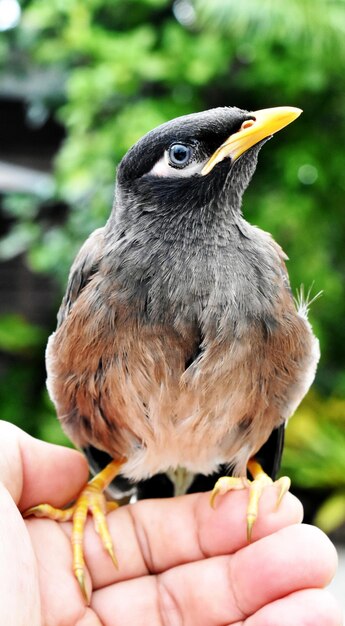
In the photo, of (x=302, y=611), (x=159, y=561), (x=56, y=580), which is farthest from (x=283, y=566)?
(x=56, y=580)

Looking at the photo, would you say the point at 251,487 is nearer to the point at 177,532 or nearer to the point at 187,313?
the point at 177,532

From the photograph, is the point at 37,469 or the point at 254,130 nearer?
the point at 254,130

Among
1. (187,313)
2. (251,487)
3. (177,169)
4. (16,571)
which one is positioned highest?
(177,169)

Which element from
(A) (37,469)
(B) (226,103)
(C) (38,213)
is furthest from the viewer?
(C) (38,213)

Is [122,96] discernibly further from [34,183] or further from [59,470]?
[59,470]

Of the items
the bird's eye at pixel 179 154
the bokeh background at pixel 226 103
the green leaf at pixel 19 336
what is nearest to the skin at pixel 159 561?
the bird's eye at pixel 179 154

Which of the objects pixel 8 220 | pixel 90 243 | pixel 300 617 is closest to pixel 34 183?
pixel 8 220
